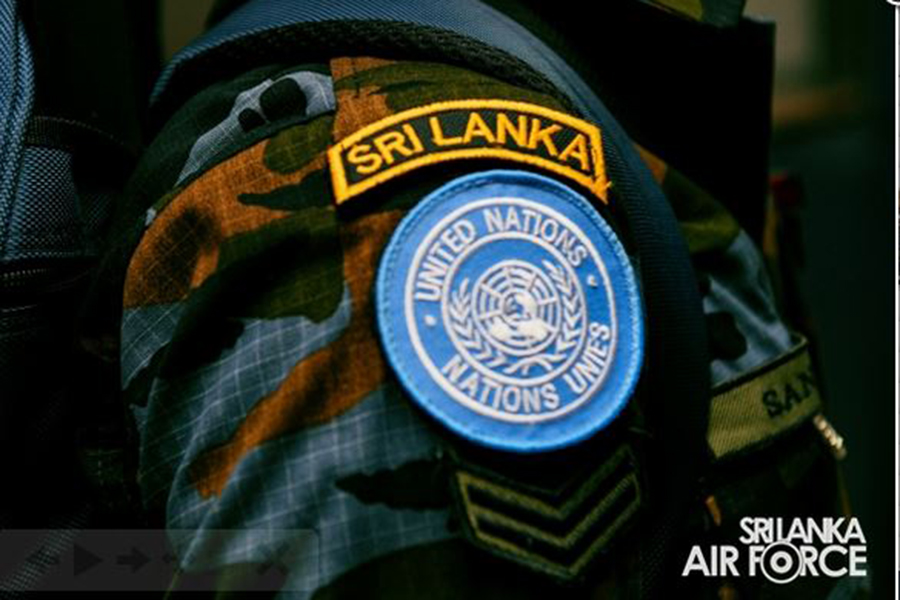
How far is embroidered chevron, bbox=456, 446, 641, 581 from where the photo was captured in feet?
1.60

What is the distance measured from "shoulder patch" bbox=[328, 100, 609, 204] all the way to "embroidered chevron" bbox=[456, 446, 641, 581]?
15 cm

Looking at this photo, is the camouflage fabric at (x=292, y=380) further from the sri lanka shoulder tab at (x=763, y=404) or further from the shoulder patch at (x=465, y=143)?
the sri lanka shoulder tab at (x=763, y=404)

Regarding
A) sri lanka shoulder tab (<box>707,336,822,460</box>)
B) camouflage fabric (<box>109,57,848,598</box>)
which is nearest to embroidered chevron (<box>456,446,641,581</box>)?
camouflage fabric (<box>109,57,848,598</box>)

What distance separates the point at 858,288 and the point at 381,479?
1.48m

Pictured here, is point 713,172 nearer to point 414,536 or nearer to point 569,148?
point 569,148

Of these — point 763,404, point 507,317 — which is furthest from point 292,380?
point 763,404

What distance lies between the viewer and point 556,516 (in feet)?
1.65

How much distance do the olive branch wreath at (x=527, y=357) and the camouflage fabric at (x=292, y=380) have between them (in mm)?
39

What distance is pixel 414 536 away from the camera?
19.3 inches

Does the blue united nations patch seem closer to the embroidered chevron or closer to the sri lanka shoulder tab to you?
the embroidered chevron

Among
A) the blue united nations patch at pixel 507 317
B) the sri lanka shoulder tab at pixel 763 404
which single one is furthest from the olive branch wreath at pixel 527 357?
the sri lanka shoulder tab at pixel 763 404

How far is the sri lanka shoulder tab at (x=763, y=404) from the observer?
2.10 ft

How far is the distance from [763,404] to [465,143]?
274 millimetres

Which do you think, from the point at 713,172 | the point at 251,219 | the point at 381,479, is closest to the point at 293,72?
the point at 251,219
